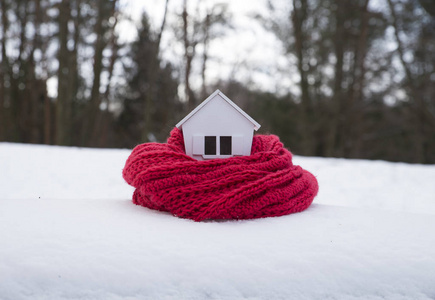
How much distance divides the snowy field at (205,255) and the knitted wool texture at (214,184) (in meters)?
0.04

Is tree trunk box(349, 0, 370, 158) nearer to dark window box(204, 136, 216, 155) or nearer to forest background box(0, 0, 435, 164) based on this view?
forest background box(0, 0, 435, 164)

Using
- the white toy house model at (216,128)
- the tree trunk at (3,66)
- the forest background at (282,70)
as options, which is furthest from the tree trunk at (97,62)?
the white toy house model at (216,128)

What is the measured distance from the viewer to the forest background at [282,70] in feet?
20.4

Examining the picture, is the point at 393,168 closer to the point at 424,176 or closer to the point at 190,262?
the point at 424,176

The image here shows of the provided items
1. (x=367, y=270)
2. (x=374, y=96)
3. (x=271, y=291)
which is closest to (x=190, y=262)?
(x=271, y=291)

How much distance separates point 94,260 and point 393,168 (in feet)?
8.99

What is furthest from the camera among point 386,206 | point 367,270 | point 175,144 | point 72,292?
point 386,206

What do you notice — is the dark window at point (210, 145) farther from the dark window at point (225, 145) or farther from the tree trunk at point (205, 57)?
the tree trunk at point (205, 57)

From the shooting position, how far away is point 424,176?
270 cm

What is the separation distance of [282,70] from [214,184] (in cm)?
728

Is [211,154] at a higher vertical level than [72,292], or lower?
higher

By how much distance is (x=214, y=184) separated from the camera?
1197 mm

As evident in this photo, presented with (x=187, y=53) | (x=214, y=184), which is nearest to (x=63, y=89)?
(x=187, y=53)

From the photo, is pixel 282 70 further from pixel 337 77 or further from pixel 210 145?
pixel 210 145
